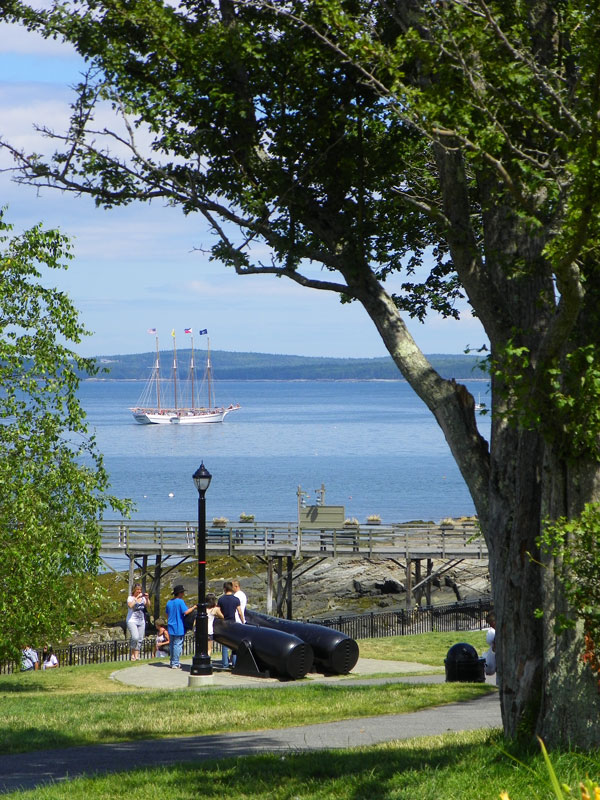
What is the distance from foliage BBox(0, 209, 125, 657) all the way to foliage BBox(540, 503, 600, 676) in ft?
31.9

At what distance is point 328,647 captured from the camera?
1869 centimetres

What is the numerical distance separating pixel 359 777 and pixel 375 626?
20.8 m

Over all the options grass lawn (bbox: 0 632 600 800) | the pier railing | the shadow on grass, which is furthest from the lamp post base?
the pier railing

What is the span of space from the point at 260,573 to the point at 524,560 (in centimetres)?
4504

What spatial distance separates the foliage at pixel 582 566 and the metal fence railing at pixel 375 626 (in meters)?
17.3

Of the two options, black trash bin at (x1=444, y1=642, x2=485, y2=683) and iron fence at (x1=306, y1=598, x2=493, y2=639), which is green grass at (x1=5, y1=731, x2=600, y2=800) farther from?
iron fence at (x1=306, y1=598, x2=493, y2=639)

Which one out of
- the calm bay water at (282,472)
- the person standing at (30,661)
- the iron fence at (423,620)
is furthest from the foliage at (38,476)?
the calm bay water at (282,472)

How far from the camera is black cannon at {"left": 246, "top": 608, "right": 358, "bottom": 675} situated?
61.3ft

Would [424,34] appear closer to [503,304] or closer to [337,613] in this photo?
[503,304]

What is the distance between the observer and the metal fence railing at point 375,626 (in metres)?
25.3

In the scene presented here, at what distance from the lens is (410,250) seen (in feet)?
42.5

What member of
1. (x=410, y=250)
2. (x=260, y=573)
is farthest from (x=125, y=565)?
(x=410, y=250)

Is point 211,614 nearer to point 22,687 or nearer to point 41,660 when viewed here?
point 22,687

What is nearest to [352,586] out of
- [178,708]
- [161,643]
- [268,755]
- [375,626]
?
[375,626]
